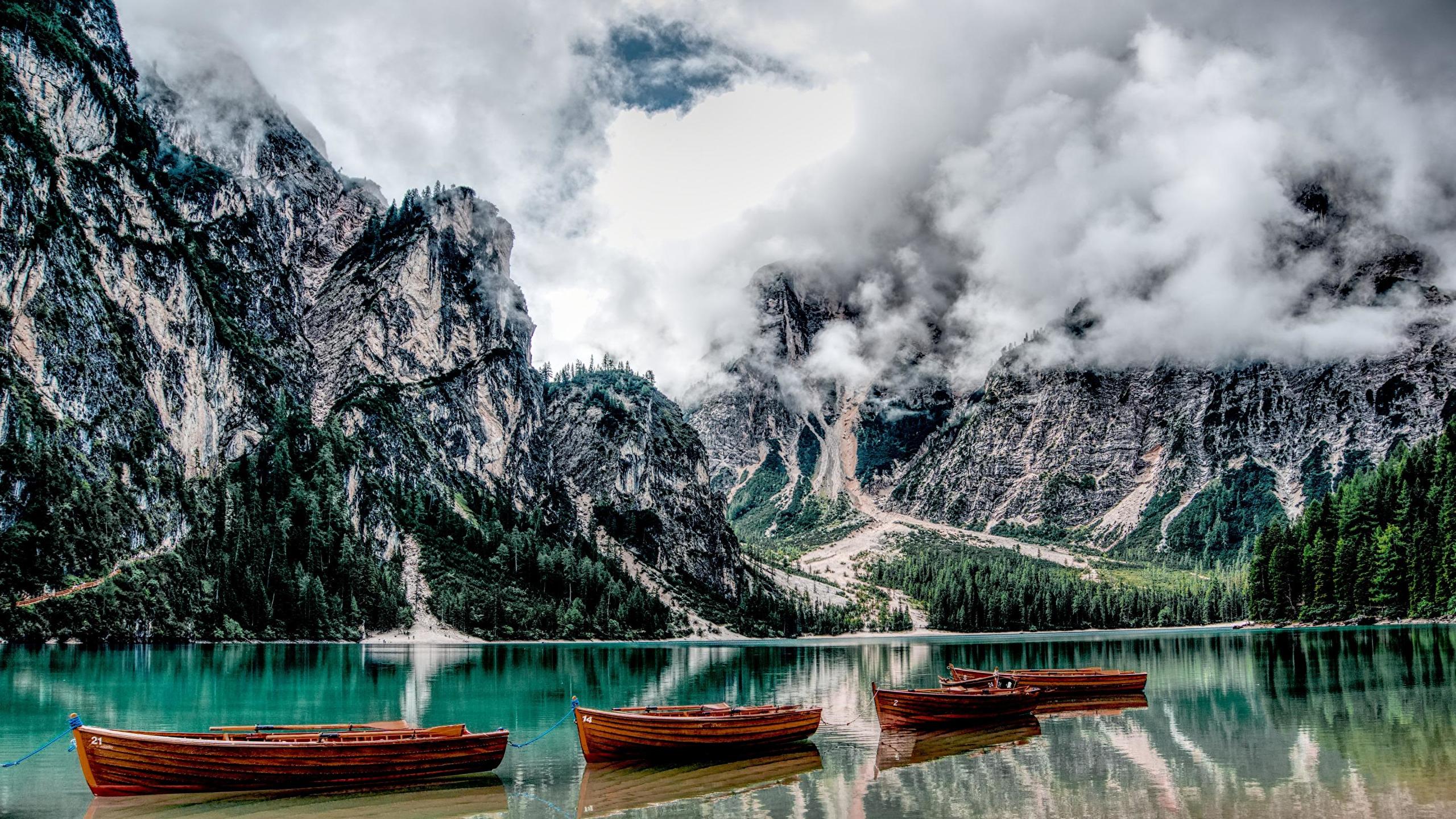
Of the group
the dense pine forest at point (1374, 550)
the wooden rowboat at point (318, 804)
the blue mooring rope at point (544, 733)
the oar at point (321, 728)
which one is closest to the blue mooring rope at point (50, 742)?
the wooden rowboat at point (318, 804)

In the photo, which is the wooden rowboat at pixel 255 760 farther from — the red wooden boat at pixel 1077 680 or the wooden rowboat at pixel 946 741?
the red wooden boat at pixel 1077 680

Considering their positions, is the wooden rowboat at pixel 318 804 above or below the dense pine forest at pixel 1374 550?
below

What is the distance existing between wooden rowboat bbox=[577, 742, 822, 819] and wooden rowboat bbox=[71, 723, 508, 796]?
582cm

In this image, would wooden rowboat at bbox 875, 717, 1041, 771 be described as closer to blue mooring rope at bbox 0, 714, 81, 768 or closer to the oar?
the oar

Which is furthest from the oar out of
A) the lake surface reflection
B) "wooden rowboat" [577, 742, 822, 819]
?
"wooden rowboat" [577, 742, 822, 819]

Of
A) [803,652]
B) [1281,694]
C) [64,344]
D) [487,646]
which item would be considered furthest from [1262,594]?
[64,344]

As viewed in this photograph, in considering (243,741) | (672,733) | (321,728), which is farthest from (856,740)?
(243,741)

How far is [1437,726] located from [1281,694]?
19317 millimetres

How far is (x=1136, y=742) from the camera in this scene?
165 ft

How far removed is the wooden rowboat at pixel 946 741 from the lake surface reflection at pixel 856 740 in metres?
0.23

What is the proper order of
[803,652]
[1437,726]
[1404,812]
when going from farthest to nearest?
[803,652]
[1437,726]
[1404,812]

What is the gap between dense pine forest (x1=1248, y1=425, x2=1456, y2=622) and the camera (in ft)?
465

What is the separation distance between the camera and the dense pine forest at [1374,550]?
14188cm

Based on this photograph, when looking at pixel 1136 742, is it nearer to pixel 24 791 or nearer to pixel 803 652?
pixel 24 791
